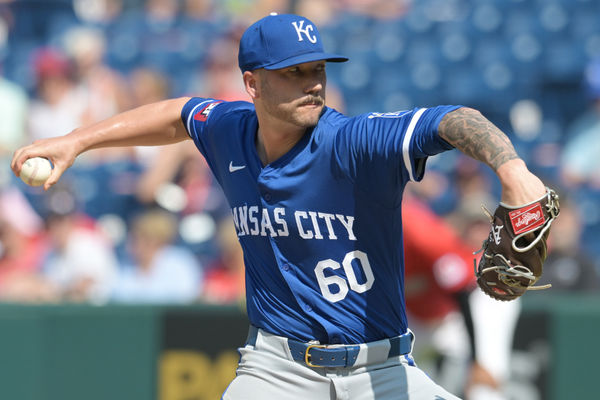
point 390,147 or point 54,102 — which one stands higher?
point 54,102

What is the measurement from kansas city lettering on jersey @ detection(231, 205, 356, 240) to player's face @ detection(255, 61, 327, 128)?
0.32m

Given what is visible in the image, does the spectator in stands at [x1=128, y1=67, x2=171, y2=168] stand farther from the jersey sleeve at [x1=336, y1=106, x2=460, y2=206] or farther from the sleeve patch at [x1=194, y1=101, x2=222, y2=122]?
the jersey sleeve at [x1=336, y1=106, x2=460, y2=206]

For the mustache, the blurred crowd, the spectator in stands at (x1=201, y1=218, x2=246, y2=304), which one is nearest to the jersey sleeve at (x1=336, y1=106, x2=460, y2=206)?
the mustache

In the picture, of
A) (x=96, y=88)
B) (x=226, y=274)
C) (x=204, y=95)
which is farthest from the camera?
(x=96, y=88)

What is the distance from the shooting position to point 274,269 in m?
3.28

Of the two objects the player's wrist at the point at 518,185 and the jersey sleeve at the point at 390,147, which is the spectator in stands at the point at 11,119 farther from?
the player's wrist at the point at 518,185

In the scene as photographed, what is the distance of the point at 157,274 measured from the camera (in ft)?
22.4

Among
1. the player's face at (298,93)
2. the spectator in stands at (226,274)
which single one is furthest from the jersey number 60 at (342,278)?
the spectator in stands at (226,274)

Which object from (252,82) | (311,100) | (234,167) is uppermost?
(252,82)

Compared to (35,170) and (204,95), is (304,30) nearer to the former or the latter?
(35,170)

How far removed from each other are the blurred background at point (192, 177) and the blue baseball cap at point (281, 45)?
2.77 m

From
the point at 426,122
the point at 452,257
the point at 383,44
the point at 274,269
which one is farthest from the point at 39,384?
the point at 383,44

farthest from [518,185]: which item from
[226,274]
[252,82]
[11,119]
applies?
[11,119]

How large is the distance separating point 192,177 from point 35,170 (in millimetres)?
4076
